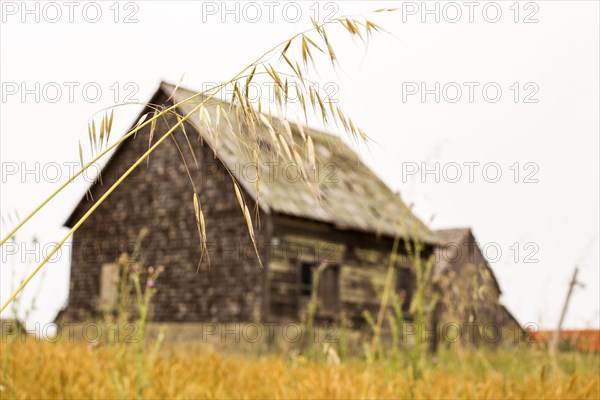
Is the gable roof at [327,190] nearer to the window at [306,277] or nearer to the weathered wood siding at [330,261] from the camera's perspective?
the weathered wood siding at [330,261]

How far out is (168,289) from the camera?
16.4 meters

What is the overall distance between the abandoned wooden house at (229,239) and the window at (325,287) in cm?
3

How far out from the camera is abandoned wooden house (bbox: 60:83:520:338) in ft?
49.4

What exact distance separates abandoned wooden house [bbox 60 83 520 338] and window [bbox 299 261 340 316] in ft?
0.09

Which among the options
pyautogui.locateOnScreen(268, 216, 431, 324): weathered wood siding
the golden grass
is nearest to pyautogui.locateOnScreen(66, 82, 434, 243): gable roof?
pyautogui.locateOnScreen(268, 216, 431, 324): weathered wood siding

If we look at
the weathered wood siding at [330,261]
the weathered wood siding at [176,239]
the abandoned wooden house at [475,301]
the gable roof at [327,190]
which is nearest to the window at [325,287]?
the weathered wood siding at [330,261]

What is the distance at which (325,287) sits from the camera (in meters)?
16.4

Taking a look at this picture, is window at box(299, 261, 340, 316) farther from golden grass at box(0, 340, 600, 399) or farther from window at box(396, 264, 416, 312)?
golden grass at box(0, 340, 600, 399)

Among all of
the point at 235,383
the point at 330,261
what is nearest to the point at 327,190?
the point at 330,261

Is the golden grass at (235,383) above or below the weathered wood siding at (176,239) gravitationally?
below

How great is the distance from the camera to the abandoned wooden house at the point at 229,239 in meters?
15.1

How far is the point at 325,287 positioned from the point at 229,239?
2449 mm

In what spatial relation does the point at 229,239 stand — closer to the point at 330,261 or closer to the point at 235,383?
the point at 330,261

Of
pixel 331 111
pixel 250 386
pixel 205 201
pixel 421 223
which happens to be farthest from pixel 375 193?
pixel 331 111
